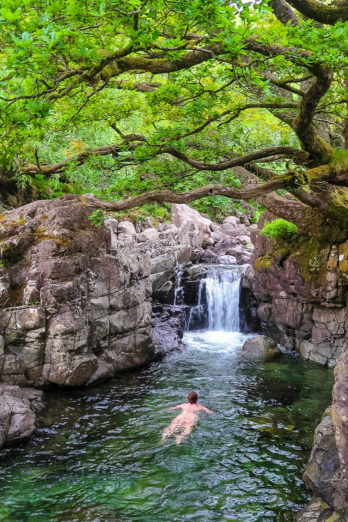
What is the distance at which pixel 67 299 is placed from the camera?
12.4 m

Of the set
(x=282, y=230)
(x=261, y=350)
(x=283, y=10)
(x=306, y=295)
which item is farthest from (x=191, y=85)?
(x=261, y=350)

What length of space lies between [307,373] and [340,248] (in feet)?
15.6

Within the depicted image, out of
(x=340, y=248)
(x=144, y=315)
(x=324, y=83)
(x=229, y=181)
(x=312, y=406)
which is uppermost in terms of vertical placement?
(x=324, y=83)

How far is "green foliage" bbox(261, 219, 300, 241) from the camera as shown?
1723cm

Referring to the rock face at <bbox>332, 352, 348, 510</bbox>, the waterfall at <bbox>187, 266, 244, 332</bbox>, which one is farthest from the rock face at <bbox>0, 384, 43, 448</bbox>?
the waterfall at <bbox>187, 266, 244, 332</bbox>

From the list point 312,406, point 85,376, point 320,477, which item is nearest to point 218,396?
point 312,406

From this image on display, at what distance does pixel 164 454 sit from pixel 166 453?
0.06 meters

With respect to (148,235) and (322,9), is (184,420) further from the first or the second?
(148,235)

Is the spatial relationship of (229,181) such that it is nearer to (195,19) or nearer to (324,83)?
(324,83)

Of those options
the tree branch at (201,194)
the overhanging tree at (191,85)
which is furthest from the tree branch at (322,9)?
the tree branch at (201,194)

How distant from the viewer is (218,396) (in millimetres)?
12328

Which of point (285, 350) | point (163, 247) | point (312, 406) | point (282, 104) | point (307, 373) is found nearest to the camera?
point (282, 104)

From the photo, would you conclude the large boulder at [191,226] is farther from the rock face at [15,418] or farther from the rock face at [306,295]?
the rock face at [15,418]

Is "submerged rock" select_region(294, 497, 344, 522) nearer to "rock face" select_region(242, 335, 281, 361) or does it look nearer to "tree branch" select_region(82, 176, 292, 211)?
"tree branch" select_region(82, 176, 292, 211)
